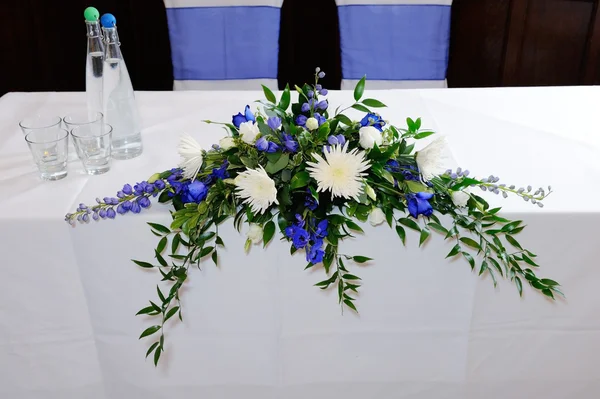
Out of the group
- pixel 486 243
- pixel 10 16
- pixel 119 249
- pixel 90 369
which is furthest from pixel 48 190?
pixel 10 16

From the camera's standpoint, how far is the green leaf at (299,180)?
839 millimetres

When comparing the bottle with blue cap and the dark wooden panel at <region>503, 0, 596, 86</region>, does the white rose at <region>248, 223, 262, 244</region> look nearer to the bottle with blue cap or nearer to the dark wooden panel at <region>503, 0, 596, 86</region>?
the bottle with blue cap

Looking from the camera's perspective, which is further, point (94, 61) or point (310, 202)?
point (94, 61)

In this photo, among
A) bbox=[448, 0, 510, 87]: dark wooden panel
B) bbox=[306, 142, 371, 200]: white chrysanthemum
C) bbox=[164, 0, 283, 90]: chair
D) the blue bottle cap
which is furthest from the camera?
bbox=[448, 0, 510, 87]: dark wooden panel

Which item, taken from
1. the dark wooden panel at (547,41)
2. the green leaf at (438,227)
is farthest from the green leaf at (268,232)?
the dark wooden panel at (547,41)

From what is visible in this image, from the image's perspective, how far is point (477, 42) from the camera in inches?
101

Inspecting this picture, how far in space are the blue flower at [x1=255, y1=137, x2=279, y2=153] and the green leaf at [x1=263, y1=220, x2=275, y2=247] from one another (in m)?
0.10

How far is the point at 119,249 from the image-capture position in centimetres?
96

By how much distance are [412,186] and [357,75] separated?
1.25 metres

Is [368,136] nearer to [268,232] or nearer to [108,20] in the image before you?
[268,232]

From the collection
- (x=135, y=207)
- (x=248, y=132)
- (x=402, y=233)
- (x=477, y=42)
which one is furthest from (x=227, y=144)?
(x=477, y=42)

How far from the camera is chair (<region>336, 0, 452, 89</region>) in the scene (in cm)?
197

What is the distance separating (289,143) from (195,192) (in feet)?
0.49

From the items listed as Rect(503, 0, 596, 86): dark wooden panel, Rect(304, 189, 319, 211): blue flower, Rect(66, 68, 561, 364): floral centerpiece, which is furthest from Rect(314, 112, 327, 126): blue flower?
Rect(503, 0, 596, 86): dark wooden panel
